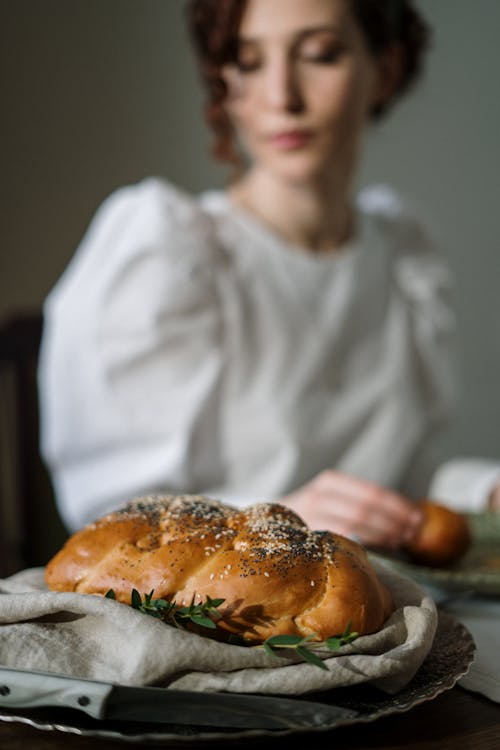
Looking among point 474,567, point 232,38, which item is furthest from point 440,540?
point 232,38

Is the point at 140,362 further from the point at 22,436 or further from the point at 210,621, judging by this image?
the point at 210,621

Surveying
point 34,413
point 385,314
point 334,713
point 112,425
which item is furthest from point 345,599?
point 34,413

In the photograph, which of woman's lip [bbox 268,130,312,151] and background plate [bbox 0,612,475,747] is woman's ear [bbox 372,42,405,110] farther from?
background plate [bbox 0,612,475,747]

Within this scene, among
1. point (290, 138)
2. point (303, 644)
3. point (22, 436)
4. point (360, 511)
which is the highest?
point (290, 138)

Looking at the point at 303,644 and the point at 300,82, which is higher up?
the point at 300,82

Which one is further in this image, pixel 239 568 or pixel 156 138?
pixel 156 138

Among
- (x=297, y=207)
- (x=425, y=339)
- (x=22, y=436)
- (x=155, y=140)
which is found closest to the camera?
(x=297, y=207)

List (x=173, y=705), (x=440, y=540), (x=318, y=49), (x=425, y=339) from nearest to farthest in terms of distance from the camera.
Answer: (x=173, y=705), (x=440, y=540), (x=318, y=49), (x=425, y=339)
